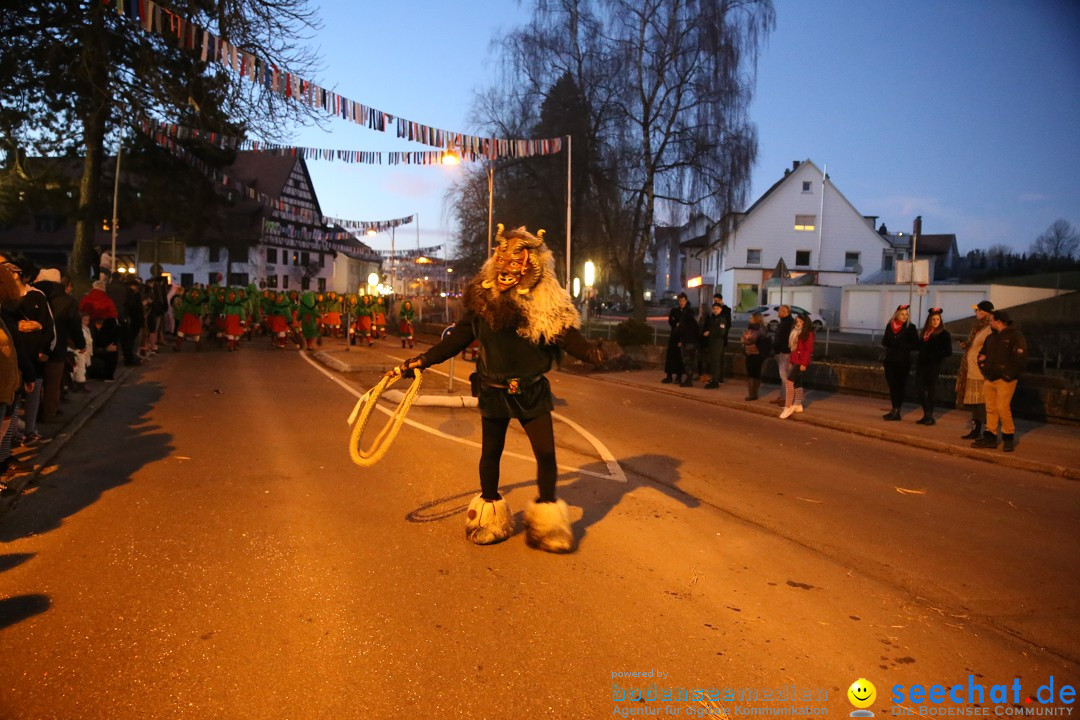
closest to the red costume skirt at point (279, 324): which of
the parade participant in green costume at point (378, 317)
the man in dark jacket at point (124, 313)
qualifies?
the parade participant in green costume at point (378, 317)

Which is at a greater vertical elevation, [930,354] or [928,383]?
[930,354]

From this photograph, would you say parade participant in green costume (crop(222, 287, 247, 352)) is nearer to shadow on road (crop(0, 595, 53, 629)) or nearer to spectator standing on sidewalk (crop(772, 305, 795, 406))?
spectator standing on sidewalk (crop(772, 305, 795, 406))

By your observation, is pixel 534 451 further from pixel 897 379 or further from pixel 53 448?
pixel 897 379

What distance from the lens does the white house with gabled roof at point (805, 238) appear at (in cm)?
5412

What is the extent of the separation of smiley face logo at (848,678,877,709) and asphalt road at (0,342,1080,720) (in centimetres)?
4

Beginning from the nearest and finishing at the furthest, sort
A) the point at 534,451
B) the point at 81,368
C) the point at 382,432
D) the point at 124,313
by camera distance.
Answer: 1. the point at 534,451
2. the point at 382,432
3. the point at 81,368
4. the point at 124,313

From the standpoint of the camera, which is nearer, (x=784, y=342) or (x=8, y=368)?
(x=8, y=368)

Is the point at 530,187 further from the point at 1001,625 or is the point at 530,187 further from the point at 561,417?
the point at 1001,625

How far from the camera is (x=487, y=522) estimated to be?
17.7 feet

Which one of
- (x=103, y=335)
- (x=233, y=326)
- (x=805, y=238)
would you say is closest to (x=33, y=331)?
(x=103, y=335)

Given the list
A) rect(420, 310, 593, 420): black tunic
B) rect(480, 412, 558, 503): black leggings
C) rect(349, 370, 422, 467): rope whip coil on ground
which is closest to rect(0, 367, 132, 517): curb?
rect(349, 370, 422, 467): rope whip coil on ground

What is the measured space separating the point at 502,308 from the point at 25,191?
2822 centimetres

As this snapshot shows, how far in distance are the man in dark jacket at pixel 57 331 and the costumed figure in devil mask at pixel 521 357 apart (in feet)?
19.4

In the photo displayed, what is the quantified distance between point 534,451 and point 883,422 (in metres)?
8.50
